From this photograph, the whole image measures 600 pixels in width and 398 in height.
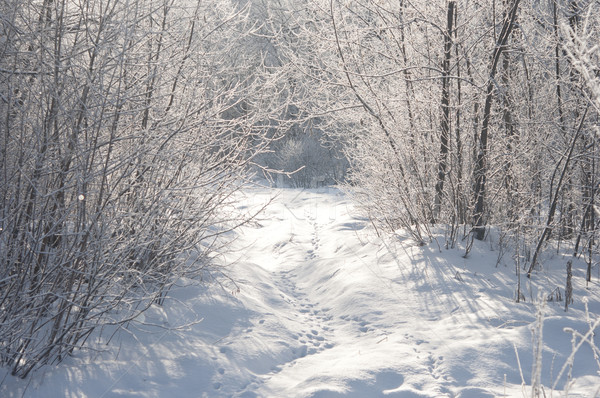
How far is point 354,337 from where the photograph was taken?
4.43m

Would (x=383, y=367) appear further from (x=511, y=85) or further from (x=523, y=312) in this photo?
(x=511, y=85)

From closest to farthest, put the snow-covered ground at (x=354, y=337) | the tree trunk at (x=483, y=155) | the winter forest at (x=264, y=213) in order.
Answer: the winter forest at (x=264, y=213)
the snow-covered ground at (x=354, y=337)
the tree trunk at (x=483, y=155)

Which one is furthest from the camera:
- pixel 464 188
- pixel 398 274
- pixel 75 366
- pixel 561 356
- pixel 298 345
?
pixel 464 188

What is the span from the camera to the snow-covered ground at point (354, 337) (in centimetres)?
336

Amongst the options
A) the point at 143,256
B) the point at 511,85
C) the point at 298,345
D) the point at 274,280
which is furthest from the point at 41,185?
the point at 511,85

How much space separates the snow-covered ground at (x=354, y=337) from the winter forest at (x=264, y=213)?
0.02m

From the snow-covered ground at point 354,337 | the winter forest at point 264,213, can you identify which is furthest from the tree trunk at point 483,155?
the snow-covered ground at point 354,337

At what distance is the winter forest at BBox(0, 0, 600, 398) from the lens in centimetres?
310

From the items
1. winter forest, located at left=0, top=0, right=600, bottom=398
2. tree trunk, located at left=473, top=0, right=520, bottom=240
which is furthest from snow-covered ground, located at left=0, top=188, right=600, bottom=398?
tree trunk, located at left=473, top=0, right=520, bottom=240

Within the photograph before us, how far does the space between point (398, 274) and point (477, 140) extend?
1.88 meters

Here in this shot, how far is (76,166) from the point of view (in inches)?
122

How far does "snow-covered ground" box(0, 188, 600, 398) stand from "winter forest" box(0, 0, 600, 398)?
0.02 meters

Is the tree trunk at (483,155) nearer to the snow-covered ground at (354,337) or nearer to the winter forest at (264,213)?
the winter forest at (264,213)

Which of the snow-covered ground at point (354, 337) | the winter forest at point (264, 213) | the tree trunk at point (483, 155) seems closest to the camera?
the winter forest at point (264, 213)
